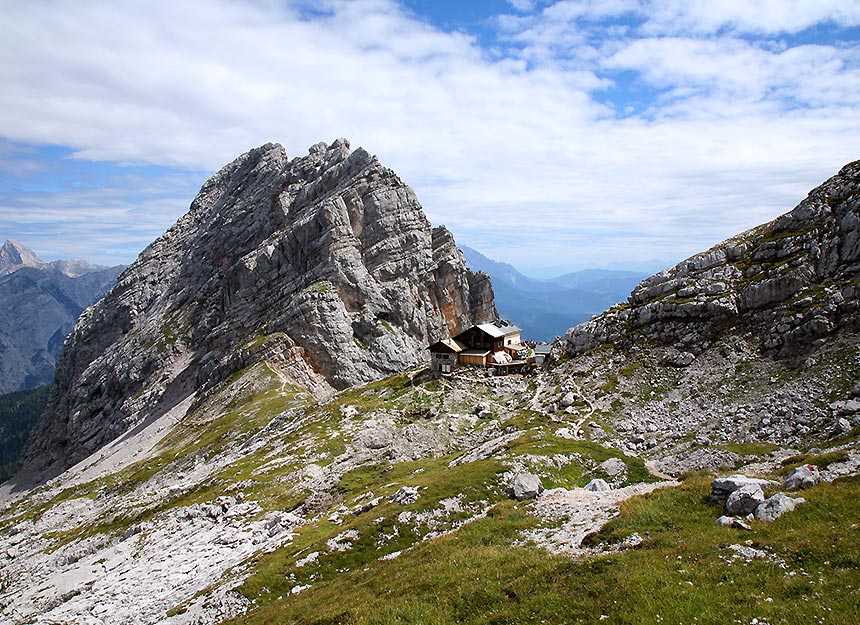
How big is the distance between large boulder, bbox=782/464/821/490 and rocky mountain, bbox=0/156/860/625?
0.12 metres

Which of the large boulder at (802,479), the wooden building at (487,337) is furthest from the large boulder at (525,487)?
the wooden building at (487,337)

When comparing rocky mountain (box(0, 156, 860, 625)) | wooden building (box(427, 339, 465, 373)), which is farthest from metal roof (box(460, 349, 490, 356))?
rocky mountain (box(0, 156, 860, 625))

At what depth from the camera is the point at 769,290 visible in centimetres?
5734

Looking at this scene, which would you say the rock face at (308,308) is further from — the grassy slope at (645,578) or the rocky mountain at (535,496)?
the grassy slope at (645,578)

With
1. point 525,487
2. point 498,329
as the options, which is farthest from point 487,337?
point 525,487

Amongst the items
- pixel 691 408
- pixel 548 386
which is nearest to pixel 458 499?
pixel 691 408

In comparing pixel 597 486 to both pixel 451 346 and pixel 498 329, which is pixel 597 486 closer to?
pixel 451 346

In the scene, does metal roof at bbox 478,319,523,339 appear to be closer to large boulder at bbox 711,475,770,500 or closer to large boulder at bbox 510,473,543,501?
large boulder at bbox 510,473,543,501

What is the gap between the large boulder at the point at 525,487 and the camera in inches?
1355

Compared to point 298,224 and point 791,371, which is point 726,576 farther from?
point 298,224

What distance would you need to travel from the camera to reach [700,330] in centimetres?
5988

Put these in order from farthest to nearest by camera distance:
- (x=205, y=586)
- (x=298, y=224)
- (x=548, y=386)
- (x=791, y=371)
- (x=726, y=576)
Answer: (x=298, y=224)
(x=548, y=386)
(x=791, y=371)
(x=205, y=586)
(x=726, y=576)

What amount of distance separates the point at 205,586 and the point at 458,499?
733 inches

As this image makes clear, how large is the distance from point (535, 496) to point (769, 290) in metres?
42.2
